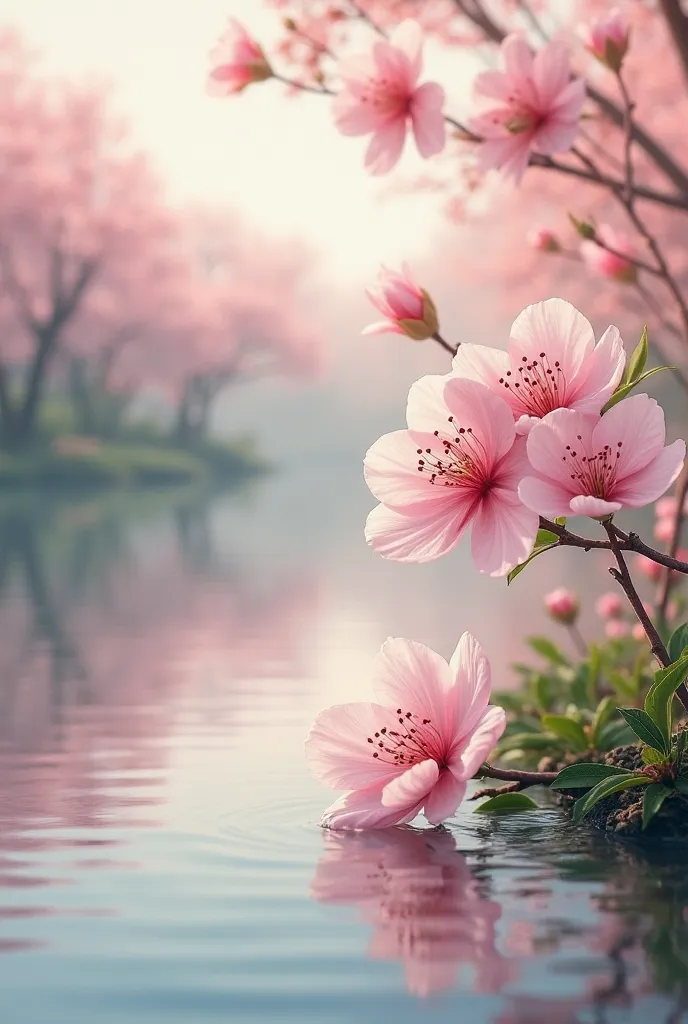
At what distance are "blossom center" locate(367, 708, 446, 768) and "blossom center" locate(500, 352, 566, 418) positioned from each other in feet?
1.81

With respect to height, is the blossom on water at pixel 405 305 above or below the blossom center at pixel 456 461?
above

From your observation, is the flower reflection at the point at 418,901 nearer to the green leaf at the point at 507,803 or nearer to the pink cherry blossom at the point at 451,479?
the green leaf at the point at 507,803

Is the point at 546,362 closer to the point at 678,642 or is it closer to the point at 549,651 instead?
the point at 678,642

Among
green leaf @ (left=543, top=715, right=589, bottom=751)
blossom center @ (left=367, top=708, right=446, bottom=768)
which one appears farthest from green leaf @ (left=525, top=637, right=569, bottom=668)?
blossom center @ (left=367, top=708, right=446, bottom=768)

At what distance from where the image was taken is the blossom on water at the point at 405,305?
237 centimetres

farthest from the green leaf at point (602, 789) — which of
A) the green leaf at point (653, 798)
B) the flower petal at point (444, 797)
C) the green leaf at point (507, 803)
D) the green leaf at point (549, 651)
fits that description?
the green leaf at point (549, 651)

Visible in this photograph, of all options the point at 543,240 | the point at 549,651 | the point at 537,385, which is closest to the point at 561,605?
the point at 549,651

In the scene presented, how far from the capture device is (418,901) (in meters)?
2.28

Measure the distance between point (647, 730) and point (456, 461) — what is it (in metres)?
0.76

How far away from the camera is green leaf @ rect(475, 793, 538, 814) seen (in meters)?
2.70

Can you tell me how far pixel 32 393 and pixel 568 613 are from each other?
70.5 feet

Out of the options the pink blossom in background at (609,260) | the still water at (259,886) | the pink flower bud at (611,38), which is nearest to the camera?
the still water at (259,886)

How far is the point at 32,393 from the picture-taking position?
2498cm

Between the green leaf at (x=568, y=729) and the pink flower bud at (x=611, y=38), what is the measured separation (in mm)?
1420
